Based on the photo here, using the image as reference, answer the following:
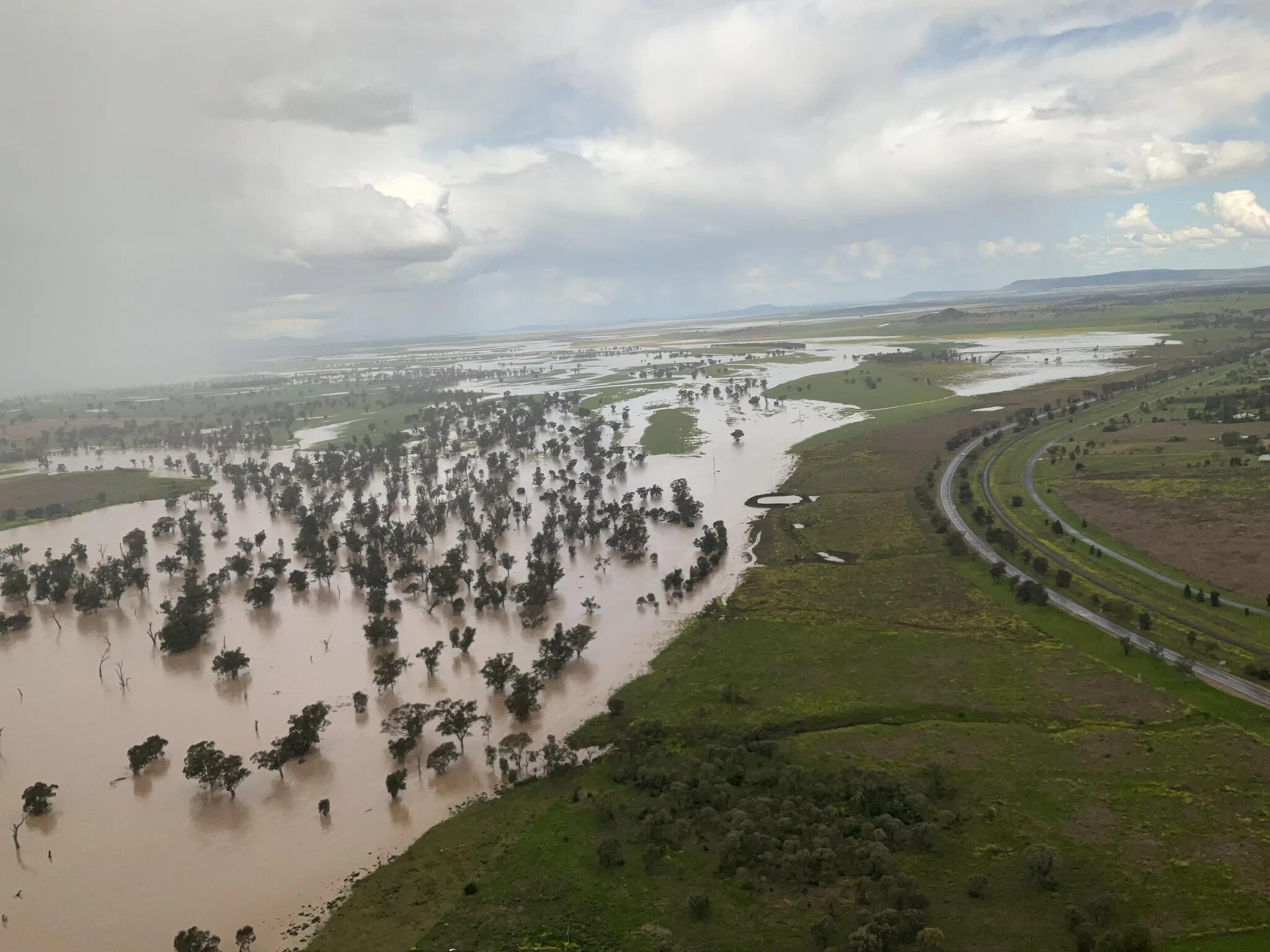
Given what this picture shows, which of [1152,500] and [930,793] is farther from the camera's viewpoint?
[1152,500]

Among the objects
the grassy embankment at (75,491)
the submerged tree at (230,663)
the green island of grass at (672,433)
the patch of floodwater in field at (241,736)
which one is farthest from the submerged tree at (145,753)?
the green island of grass at (672,433)

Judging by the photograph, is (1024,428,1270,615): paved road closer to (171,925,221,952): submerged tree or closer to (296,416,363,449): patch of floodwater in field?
(171,925,221,952): submerged tree

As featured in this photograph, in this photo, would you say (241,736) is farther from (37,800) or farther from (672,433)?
(672,433)

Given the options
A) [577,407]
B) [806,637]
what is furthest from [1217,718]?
[577,407]

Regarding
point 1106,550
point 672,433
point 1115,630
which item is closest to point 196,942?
point 1115,630

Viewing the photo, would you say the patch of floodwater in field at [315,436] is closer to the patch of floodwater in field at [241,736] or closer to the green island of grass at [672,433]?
the green island of grass at [672,433]

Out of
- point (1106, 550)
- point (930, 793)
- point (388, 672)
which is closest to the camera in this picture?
point (930, 793)
